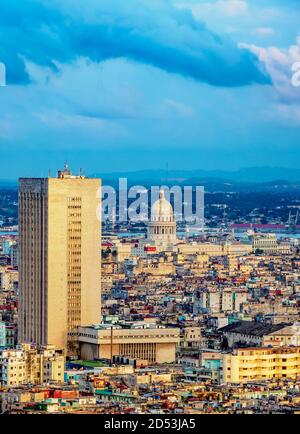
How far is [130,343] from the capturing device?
29031 mm

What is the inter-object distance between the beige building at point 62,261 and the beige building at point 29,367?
→ 12.9 ft

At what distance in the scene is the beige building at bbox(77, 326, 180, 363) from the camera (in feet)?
94.8

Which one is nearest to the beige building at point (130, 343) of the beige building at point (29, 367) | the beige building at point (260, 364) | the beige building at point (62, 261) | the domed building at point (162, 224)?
the beige building at point (62, 261)

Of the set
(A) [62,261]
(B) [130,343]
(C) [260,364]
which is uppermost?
(A) [62,261]

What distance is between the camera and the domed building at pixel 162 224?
6506 centimetres

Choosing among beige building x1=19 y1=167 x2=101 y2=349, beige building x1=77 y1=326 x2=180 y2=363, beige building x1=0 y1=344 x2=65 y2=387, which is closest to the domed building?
beige building x1=19 y1=167 x2=101 y2=349

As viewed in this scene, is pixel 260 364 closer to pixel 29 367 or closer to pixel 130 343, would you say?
pixel 130 343

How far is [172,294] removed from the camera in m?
45.3

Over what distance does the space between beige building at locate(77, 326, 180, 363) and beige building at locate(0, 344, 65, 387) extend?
2722 millimetres

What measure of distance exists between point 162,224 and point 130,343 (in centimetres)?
3784

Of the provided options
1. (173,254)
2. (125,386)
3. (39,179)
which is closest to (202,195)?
(173,254)

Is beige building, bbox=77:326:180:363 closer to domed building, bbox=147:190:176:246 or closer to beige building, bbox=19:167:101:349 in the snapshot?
beige building, bbox=19:167:101:349

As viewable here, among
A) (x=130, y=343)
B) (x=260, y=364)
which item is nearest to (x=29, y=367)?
(x=130, y=343)

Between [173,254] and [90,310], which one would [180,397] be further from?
[173,254]
